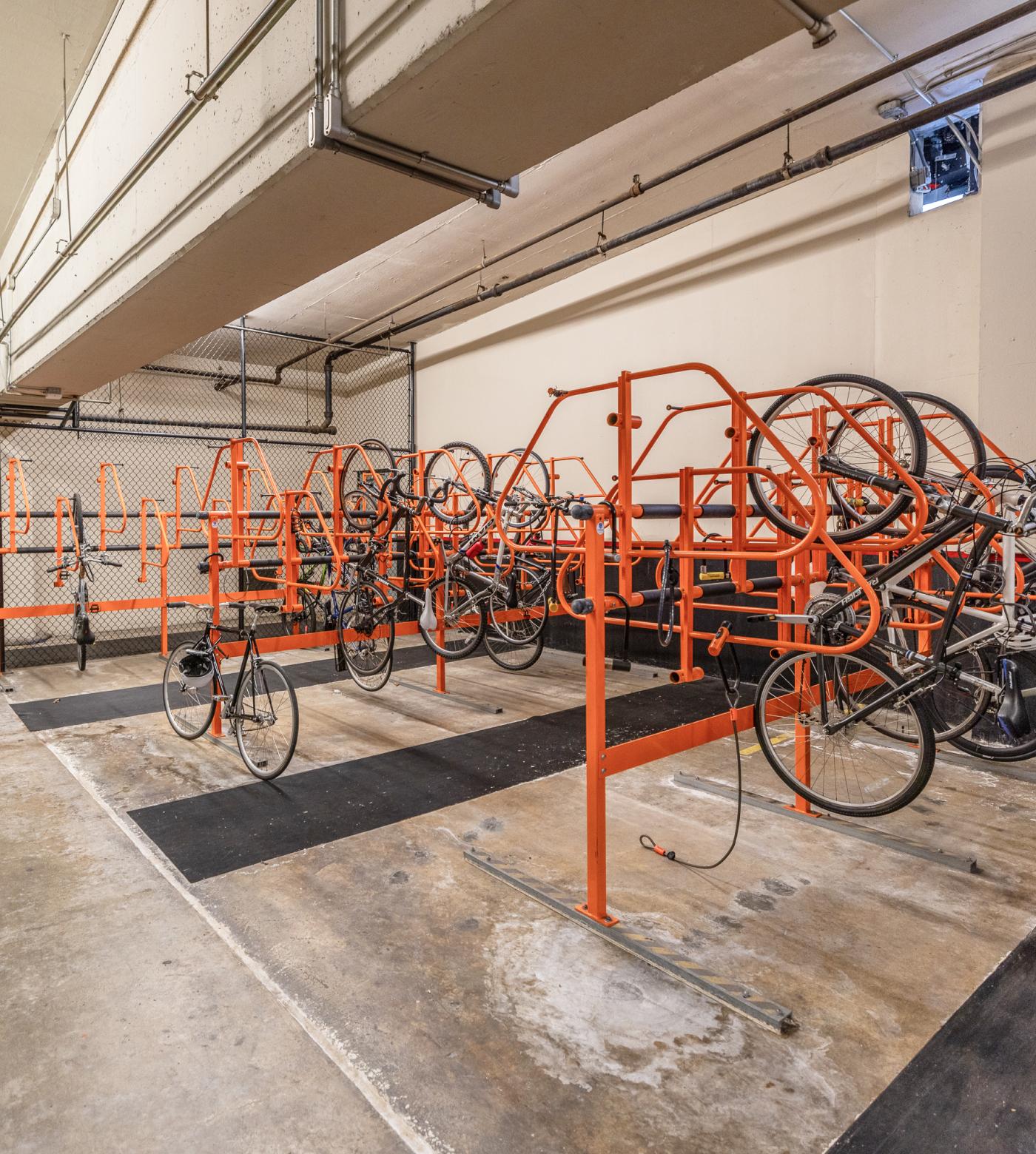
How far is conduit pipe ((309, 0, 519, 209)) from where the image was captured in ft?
6.81

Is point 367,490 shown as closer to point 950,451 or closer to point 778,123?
point 778,123

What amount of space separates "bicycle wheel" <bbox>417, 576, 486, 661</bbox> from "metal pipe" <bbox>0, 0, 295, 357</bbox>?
2.94 m

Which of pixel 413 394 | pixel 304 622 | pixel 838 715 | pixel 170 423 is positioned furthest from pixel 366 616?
pixel 413 394

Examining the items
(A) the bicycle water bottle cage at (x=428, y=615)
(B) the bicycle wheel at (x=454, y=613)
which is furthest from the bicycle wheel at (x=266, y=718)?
(B) the bicycle wheel at (x=454, y=613)

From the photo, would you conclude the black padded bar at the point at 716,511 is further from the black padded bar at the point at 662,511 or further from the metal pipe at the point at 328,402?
the metal pipe at the point at 328,402

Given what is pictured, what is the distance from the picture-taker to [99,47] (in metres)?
3.63

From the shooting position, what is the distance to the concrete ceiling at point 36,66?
127 inches

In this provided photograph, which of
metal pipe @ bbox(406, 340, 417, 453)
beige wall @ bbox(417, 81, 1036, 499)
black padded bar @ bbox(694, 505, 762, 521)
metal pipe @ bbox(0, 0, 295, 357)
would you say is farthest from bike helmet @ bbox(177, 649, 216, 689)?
metal pipe @ bbox(406, 340, 417, 453)

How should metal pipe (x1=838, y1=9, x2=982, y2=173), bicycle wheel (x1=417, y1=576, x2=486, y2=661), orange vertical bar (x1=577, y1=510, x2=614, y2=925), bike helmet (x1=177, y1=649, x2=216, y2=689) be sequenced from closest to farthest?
1. orange vertical bar (x1=577, y1=510, x2=614, y2=925)
2. metal pipe (x1=838, y1=9, x2=982, y2=173)
3. bike helmet (x1=177, y1=649, x2=216, y2=689)
4. bicycle wheel (x1=417, y1=576, x2=486, y2=661)

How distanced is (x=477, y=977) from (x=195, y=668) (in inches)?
105

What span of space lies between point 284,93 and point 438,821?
2890mm

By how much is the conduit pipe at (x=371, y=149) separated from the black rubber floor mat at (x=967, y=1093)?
2.77m

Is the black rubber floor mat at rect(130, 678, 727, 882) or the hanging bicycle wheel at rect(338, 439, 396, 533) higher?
the hanging bicycle wheel at rect(338, 439, 396, 533)

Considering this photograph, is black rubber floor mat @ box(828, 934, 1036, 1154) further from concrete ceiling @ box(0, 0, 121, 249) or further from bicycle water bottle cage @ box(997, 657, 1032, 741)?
concrete ceiling @ box(0, 0, 121, 249)
